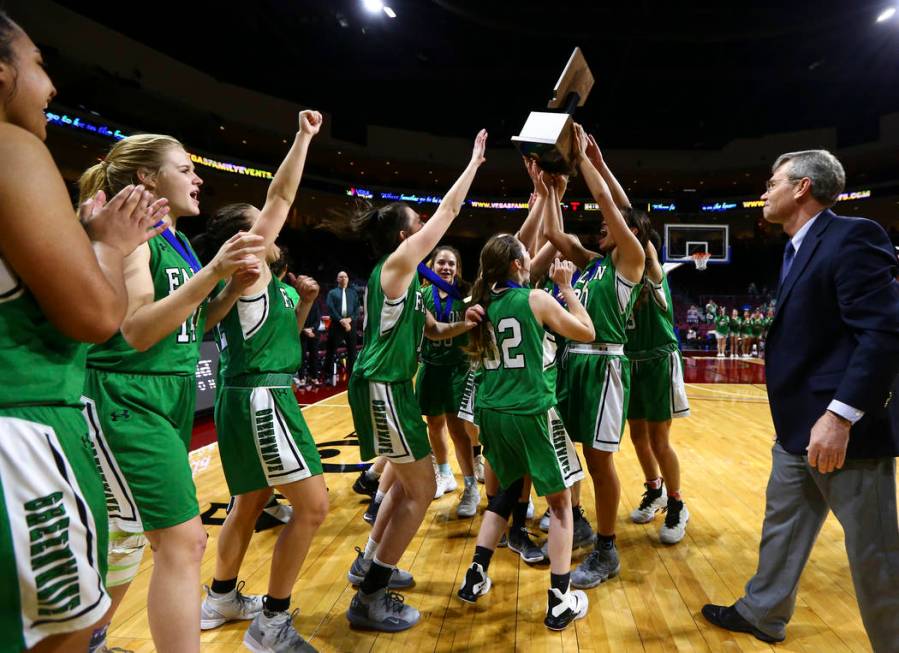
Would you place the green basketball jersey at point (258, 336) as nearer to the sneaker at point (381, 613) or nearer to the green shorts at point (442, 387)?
the sneaker at point (381, 613)

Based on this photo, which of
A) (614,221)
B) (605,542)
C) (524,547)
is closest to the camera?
(614,221)

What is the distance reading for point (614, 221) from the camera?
2980mm

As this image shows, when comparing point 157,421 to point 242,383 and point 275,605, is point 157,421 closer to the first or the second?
point 242,383

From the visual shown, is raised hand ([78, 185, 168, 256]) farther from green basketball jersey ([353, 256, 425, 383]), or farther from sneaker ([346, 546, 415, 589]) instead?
sneaker ([346, 546, 415, 589])

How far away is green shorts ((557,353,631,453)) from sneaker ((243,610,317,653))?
1.73 metres

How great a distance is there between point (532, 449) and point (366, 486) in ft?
7.59

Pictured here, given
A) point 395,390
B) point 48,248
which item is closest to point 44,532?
point 48,248

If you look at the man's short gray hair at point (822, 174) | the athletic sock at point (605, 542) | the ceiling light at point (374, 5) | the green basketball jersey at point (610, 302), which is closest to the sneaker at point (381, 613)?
the athletic sock at point (605, 542)

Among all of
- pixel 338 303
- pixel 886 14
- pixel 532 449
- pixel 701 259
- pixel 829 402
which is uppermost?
pixel 886 14

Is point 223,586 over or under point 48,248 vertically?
under

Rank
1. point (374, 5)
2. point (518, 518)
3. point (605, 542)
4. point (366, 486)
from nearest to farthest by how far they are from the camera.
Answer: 1. point (605, 542)
2. point (518, 518)
3. point (366, 486)
4. point (374, 5)

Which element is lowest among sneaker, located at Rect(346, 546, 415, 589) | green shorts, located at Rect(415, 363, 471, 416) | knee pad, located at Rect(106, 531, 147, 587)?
sneaker, located at Rect(346, 546, 415, 589)

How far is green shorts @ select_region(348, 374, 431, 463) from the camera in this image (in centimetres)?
267

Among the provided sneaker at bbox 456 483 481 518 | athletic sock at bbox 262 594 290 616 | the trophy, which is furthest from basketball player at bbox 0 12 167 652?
sneaker at bbox 456 483 481 518
